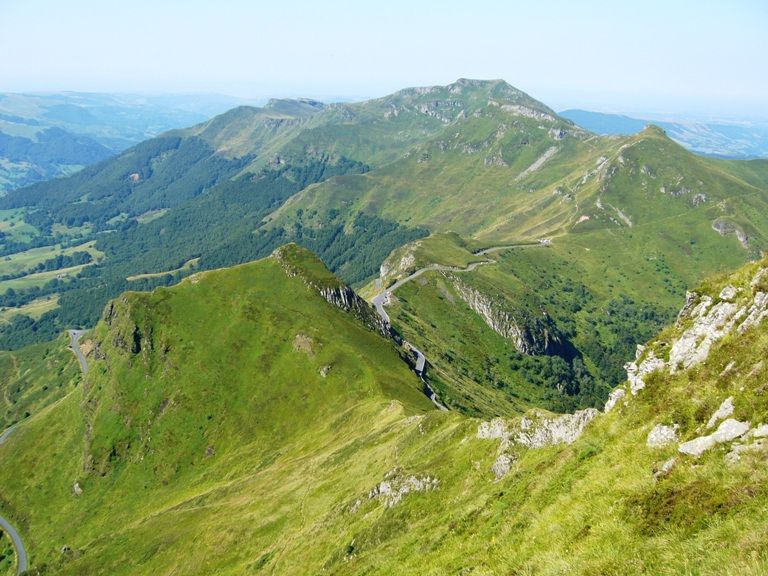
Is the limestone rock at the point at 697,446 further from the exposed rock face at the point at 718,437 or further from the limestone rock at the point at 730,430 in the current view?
the limestone rock at the point at 730,430

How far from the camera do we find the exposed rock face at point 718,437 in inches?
1009

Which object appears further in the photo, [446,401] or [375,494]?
[446,401]

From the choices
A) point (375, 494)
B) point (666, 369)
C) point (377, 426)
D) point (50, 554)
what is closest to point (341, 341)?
point (377, 426)

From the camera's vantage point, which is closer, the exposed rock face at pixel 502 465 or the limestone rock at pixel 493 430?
the exposed rock face at pixel 502 465

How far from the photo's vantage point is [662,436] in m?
30.8

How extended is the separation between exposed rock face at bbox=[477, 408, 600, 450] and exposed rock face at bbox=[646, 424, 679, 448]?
33398mm

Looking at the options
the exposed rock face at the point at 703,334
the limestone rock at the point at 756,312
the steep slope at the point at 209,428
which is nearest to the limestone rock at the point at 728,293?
the exposed rock face at the point at 703,334

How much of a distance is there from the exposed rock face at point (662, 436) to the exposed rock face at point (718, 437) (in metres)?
2.87

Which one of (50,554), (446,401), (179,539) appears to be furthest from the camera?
(446,401)

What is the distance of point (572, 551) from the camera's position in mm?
23938

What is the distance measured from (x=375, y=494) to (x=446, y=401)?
93357 mm

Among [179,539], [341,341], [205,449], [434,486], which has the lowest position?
[205,449]

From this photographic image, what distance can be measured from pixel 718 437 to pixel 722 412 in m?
2.29

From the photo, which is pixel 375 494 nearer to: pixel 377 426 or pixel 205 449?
pixel 377 426
